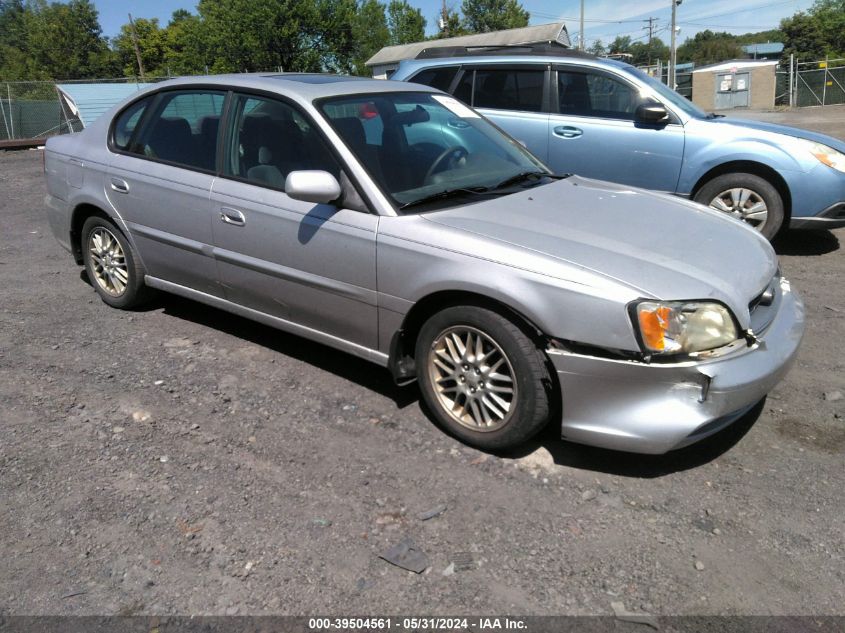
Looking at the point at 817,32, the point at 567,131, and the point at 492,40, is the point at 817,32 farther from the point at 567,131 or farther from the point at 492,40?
the point at 567,131

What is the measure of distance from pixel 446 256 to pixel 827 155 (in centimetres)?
470

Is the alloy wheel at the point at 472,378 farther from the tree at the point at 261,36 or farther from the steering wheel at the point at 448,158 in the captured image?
the tree at the point at 261,36

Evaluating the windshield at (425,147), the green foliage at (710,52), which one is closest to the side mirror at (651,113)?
the windshield at (425,147)

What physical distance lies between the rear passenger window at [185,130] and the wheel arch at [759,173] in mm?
4410

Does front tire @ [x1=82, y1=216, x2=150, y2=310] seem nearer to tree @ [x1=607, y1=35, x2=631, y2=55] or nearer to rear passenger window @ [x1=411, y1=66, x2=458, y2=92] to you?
rear passenger window @ [x1=411, y1=66, x2=458, y2=92]

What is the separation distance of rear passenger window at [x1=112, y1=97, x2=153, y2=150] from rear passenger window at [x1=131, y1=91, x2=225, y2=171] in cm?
13

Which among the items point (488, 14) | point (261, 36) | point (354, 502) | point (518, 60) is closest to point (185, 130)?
point (354, 502)

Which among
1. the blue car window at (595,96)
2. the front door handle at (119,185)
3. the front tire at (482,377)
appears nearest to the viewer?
the front tire at (482,377)

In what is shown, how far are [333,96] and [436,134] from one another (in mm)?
641

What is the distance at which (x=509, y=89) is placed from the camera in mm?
7449

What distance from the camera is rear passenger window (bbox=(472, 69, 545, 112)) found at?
7285 mm

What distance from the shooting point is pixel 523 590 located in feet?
8.27

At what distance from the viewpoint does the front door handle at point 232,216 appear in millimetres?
4051

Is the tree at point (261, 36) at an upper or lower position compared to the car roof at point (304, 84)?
upper
